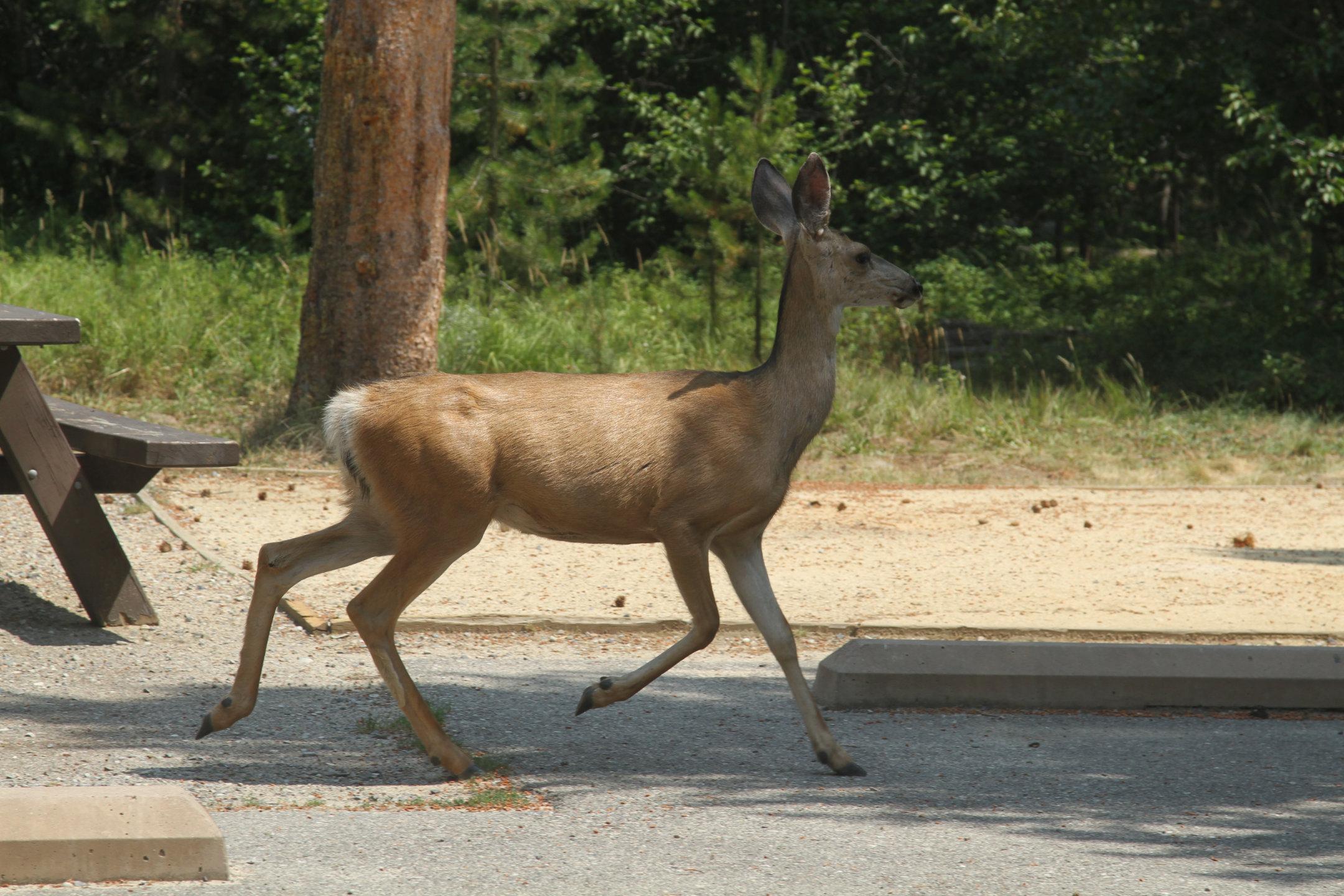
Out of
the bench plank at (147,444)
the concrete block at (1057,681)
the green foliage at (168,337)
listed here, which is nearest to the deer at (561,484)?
the concrete block at (1057,681)

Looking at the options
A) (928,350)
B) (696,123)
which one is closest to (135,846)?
(928,350)

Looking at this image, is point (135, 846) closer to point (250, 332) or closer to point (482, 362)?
point (482, 362)

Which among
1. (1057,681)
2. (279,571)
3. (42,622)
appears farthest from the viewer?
(42,622)

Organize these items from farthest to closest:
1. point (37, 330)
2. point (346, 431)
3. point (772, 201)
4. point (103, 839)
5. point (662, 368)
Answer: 1. point (662, 368)
2. point (37, 330)
3. point (772, 201)
4. point (346, 431)
5. point (103, 839)

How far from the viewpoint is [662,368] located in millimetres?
15062

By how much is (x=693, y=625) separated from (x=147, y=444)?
238cm

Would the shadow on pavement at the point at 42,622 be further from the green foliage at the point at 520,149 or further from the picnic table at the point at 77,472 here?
the green foliage at the point at 520,149

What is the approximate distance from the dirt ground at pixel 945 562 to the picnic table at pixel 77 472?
987 mm

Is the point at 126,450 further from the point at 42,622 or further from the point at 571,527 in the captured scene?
the point at 571,527

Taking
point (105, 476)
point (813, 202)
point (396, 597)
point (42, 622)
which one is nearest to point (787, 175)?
point (105, 476)

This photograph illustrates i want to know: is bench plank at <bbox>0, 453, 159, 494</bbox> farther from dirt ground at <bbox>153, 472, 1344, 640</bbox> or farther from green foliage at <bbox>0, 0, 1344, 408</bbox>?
green foliage at <bbox>0, 0, 1344, 408</bbox>

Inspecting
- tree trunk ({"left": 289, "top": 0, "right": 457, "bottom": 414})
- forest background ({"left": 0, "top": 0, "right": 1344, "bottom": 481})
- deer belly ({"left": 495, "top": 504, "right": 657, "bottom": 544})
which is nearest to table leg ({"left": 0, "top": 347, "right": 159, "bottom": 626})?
deer belly ({"left": 495, "top": 504, "right": 657, "bottom": 544})

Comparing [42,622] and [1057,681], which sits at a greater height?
[1057,681]

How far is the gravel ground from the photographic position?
4.16 metres
